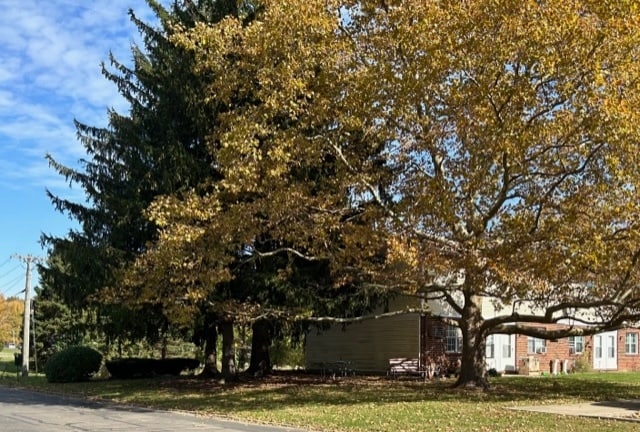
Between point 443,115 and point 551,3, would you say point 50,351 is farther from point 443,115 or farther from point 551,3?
point 551,3

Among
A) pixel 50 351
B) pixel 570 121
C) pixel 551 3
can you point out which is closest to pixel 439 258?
pixel 570 121

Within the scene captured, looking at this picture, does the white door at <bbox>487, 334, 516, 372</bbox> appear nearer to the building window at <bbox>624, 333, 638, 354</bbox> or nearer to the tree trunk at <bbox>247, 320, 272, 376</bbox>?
the building window at <bbox>624, 333, 638, 354</bbox>

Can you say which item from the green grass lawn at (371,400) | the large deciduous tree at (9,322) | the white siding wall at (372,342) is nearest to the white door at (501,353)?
the white siding wall at (372,342)

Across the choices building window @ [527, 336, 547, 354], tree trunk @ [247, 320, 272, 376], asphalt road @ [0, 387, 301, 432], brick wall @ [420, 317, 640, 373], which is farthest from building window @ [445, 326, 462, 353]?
asphalt road @ [0, 387, 301, 432]

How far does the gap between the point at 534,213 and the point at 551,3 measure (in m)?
5.66

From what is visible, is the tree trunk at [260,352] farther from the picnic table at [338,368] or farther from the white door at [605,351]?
the white door at [605,351]

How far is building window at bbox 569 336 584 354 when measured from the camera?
130 ft

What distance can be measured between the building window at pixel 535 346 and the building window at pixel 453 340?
5.03 m

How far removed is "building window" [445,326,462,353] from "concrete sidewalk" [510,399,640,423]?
45.4 feet

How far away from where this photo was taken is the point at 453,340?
3400 centimetres

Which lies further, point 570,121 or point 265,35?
point 265,35

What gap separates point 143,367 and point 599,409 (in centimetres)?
2169

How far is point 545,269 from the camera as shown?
1617cm

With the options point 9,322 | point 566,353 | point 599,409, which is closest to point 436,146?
point 599,409
